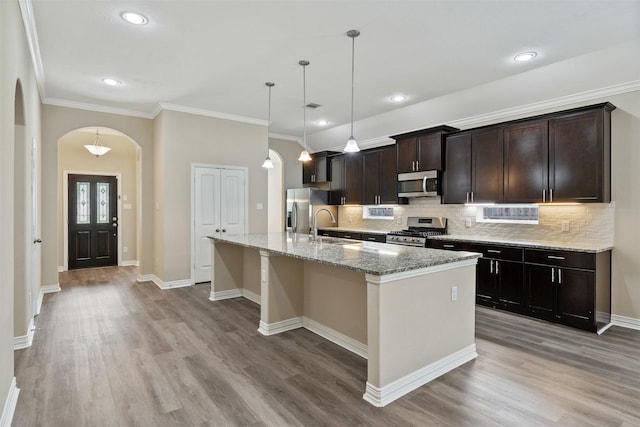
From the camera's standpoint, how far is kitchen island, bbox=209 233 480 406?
2438mm

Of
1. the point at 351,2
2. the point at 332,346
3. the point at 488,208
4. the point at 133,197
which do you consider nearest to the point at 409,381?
the point at 332,346

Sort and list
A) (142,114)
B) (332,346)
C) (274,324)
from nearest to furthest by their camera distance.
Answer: (332,346) < (274,324) < (142,114)

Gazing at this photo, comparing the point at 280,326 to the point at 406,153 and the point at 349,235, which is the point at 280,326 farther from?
the point at 406,153

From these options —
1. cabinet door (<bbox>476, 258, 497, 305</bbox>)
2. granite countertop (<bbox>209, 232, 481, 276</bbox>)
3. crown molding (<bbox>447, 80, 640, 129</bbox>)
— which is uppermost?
crown molding (<bbox>447, 80, 640, 129</bbox>)

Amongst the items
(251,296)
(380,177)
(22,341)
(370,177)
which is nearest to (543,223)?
(380,177)

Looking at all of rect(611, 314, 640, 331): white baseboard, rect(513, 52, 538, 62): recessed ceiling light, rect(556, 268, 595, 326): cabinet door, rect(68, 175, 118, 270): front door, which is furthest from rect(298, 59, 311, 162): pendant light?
rect(68, 175, 118, 270): front door

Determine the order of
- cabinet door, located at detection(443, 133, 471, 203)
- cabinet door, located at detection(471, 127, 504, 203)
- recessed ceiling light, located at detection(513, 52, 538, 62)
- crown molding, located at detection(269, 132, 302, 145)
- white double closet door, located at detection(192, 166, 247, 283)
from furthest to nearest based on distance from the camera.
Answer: crown molding, located at detection(269, 132, 302, 145), white double closet door, located at detection(192, 166, 247, 283), cabinet door, located at detection(443, 133, 471, 203), cabinet door, located at detection(471, 127, 504, 203), recessed ceiling light, located at detection(513, 52, 538, 62)

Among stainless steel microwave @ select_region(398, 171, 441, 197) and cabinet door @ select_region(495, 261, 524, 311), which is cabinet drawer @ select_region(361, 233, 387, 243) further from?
cabinet door @ select_region(495, 261, 524, 311)

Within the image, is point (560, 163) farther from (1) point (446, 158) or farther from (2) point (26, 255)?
(2) point (26, 255)

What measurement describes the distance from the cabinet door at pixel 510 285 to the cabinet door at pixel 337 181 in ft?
12.0

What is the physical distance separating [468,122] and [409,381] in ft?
13.6

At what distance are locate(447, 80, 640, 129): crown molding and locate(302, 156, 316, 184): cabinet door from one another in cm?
330

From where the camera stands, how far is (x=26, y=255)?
3471 millimetres

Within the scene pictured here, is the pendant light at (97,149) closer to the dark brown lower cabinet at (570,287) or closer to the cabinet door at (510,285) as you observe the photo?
the cabinet door at (510,285)
